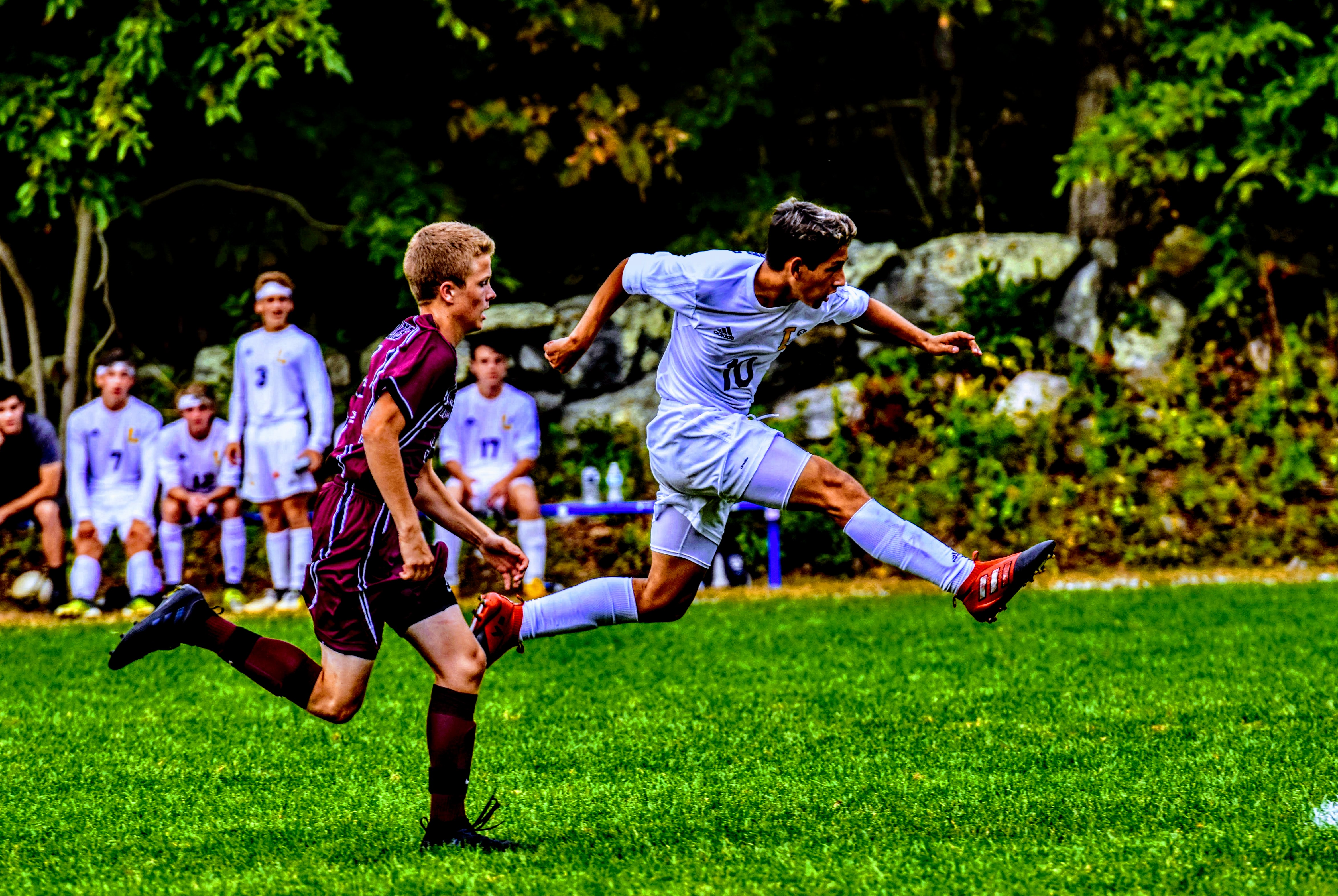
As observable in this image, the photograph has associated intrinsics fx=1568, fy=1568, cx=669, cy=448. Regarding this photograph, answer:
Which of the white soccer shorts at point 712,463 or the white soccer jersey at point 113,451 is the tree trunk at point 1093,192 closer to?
the white soccer jersey at point 113,451

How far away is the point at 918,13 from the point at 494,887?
1239 centimetres

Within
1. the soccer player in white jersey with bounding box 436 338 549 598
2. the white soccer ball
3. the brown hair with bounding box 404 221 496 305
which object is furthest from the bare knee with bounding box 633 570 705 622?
the white soccer ball

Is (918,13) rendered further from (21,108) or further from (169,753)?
(169,753)

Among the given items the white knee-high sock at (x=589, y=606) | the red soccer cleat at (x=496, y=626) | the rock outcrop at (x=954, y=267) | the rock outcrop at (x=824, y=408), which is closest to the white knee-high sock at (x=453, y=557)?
the rock outcrop at (x=824, y=408)

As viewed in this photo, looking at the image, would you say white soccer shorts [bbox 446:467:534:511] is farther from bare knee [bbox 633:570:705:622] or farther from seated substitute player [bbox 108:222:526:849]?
seated substitute player [bbox 108:222:526:849]

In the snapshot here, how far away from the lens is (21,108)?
12000 mm

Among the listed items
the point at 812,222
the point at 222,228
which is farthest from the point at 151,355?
the point at 812,222

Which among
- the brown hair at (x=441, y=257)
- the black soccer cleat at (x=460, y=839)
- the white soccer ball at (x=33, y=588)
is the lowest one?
the white soccer ball at (x=33, y=588)

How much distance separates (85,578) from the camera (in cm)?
1066

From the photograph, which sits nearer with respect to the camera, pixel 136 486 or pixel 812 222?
pixel 812 222

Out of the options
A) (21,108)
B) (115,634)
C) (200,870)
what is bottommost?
(115,634)

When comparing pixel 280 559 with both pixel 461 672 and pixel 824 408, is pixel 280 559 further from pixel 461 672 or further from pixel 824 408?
pixel 461 672

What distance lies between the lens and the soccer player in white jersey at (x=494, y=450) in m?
10.9

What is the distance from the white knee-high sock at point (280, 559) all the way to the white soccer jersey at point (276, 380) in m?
0.68
